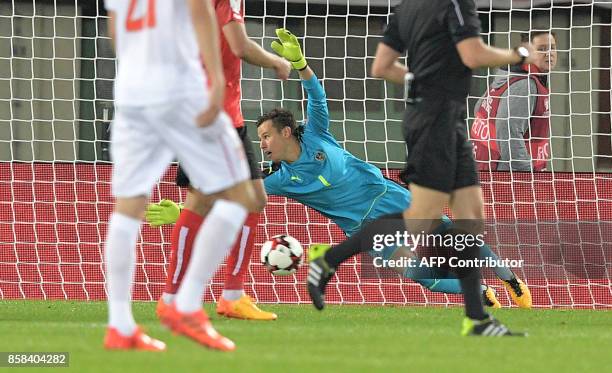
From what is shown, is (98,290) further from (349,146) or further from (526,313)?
(526,313)

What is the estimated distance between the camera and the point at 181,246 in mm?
7043

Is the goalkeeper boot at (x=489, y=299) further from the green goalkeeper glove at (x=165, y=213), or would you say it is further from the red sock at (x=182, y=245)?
the red sock at (x=182, y=245)

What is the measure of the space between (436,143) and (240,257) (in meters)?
1.56

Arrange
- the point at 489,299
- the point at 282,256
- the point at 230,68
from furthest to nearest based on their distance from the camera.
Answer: the point at 489,299
the point at 282,256
the point at 230,68

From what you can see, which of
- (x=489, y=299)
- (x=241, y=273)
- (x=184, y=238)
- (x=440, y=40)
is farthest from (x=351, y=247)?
(x=489, y=299)

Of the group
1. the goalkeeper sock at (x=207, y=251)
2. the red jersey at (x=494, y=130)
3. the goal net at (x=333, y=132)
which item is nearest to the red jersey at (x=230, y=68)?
the goalkeeper sock at (x=207, y=251)

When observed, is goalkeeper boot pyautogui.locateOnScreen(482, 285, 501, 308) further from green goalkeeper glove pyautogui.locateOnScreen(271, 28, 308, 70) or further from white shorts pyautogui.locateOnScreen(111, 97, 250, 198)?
white shorts pyautogui.locateOnScreen(111, 97, 250, 198)

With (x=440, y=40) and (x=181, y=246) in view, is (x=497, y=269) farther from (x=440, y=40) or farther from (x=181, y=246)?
(x=440, y=40)

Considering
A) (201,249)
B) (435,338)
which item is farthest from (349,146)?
(201,249)

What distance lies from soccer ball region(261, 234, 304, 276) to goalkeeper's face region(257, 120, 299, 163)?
0.58 meters

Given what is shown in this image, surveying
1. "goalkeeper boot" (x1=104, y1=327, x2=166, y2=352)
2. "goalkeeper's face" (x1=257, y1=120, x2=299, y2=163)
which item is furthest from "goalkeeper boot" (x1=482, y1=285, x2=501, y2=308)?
"goalkeeper boot" (x1=104, y1=327, x2=166, y2=352)

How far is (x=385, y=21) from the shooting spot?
37.1 feet

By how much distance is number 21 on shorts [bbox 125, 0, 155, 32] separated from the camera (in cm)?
496

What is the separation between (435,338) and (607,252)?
455 cm
